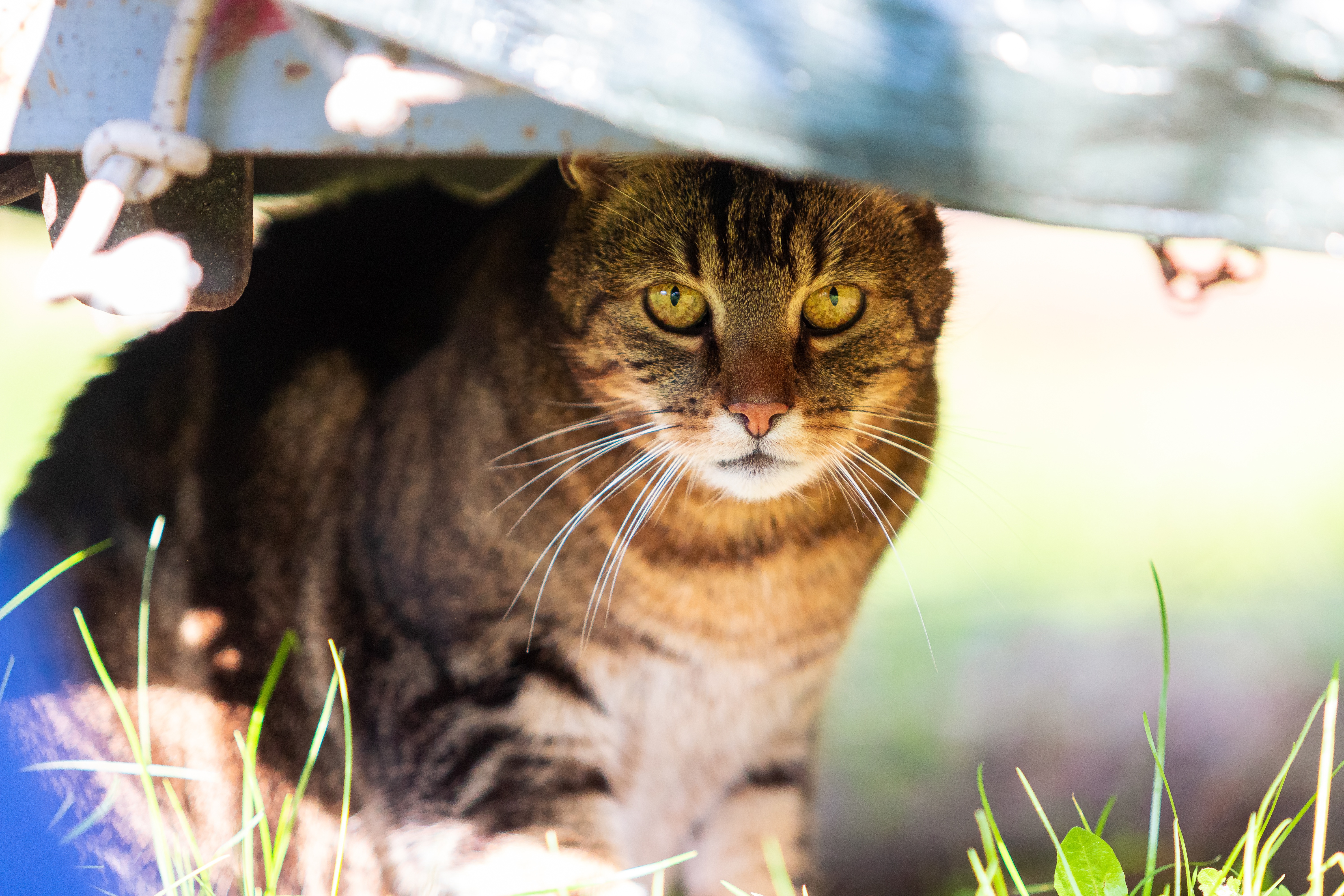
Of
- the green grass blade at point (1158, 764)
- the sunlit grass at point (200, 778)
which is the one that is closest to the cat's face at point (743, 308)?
the green grass blade at point (1158, 764)

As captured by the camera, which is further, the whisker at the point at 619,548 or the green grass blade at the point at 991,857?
the whisker at the point at 619,548

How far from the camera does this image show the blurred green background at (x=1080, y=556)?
7.12 feet

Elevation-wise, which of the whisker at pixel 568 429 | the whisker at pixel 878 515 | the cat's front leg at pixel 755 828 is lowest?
the cat's front leg at pixel 755 828

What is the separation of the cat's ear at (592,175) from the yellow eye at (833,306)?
30 centimetres

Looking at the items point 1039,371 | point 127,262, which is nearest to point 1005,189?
point 127,262

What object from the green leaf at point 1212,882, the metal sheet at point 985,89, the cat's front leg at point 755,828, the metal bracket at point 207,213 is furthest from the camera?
the cat's front leg at point 755,828

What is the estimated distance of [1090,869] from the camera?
3.38 ft

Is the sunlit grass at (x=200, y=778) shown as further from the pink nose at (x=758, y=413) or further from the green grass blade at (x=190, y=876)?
the pink nose at (x=758, y=413)

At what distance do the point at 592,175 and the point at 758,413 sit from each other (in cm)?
39

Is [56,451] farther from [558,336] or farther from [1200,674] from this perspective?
[1200,674]

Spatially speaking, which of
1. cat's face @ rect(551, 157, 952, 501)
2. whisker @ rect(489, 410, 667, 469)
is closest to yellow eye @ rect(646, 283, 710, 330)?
cat's face @ rect(551, 157, 952, 501)

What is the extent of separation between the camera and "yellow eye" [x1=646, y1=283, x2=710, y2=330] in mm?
1258

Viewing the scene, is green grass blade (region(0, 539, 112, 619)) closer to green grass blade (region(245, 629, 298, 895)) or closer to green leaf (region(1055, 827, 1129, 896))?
green grass blade (region(245, 629, 298, 895))

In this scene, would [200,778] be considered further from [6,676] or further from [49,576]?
[6,676]
